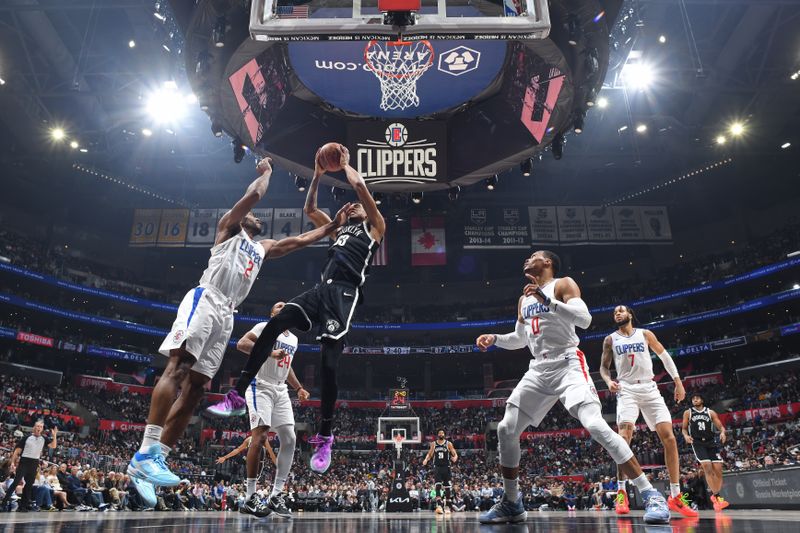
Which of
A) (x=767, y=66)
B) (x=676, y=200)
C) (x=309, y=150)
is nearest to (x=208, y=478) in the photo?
(x=309, y=150)

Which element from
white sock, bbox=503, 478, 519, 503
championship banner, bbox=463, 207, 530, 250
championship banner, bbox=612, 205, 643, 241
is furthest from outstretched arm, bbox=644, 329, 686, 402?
championship banner, bbox=612, 205, 643, 241

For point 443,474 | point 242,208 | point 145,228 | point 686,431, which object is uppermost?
point 145,228

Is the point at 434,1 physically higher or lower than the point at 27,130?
lower

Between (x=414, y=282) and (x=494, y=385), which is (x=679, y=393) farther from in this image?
(x=414, y=282)

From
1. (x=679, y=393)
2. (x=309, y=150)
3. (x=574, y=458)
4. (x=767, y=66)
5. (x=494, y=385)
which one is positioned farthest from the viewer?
(x=494, y=385)

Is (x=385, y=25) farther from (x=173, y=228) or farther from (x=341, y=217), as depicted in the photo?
(x=173, y=228)

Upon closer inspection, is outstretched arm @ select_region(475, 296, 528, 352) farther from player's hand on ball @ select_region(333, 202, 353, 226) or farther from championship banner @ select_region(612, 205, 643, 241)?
championship banner @ select_region(612, 205, 643, 241)

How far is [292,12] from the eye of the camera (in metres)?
5.94

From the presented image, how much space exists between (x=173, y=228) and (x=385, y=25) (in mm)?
24512

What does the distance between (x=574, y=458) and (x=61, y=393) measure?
2502 centimetres

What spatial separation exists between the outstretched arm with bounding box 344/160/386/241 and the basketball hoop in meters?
4.76

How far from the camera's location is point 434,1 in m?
5.88

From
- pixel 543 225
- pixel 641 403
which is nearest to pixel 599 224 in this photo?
pixel 543 225

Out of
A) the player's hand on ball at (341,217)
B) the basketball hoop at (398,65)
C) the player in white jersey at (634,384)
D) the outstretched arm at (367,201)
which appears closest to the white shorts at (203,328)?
the player's hand on ball at (341,217)
